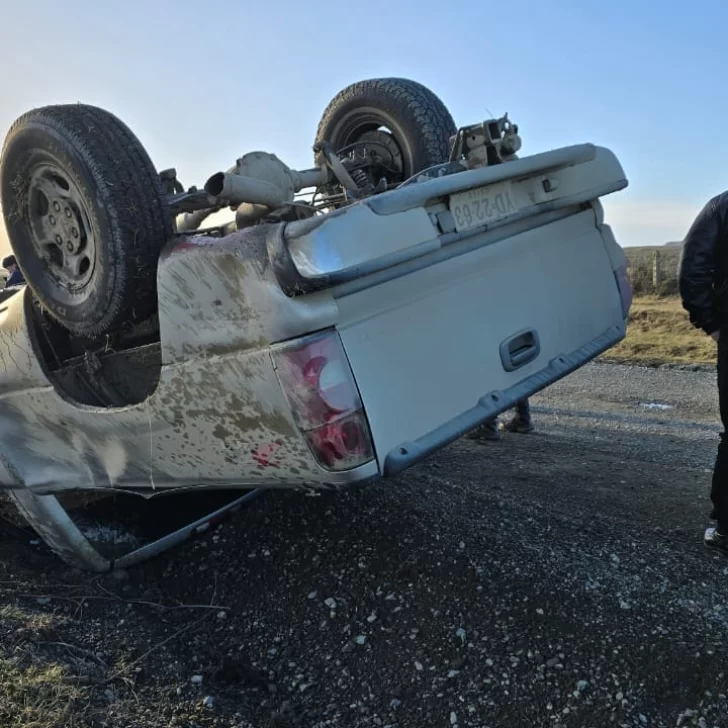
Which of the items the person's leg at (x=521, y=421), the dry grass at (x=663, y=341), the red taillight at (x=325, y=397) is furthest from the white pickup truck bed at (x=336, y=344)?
the dry grass at (x=663, y=341)

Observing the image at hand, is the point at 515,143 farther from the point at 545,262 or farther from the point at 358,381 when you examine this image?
the point at 358,381

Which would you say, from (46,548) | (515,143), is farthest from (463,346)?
(46,548)

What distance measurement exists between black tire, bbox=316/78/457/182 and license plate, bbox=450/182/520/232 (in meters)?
1.11

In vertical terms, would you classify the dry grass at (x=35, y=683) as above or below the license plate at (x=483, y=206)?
below

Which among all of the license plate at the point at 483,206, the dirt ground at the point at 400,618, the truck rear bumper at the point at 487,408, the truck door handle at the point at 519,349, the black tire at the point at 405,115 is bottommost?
the dirt ground at the point at 400,618

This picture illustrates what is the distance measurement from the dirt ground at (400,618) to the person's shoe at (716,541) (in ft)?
0.19

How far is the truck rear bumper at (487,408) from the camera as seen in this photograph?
2.54 metres

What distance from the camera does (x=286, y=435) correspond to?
2.45 meters

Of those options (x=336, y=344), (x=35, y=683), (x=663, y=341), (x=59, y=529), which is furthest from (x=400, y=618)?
(x=663, y=341)

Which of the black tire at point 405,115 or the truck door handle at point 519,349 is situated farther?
the black tire at point 405,115

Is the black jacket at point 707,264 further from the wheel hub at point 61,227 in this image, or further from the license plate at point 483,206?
the wheel hub at point 61,227

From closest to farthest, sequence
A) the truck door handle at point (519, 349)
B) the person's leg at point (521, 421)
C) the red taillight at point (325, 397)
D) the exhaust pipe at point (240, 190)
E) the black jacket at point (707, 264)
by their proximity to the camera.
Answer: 1. the red taillight at point (325, 397)
2. the exhaust pipe at point (240, 190)
3. the truck door handle at point (519, 349)
4. the black jacket at point (707, 264)
5. the person's leg at point (521, 421)

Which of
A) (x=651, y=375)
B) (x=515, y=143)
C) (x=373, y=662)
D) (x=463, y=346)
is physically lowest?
(x=651, y=375)

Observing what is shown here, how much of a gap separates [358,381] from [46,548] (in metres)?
2.70
